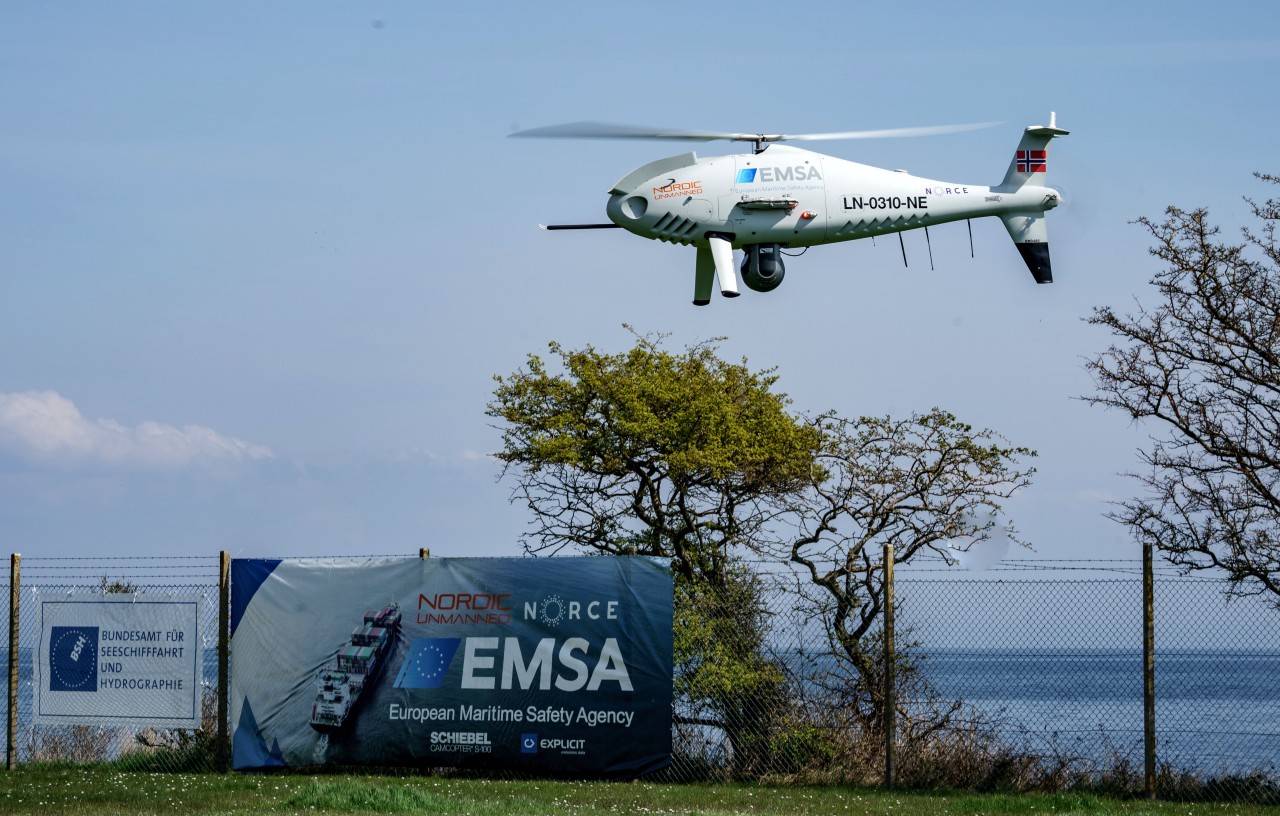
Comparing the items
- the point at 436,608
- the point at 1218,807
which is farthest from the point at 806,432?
the point at 1218,807

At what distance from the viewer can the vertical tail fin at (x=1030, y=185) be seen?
14703 mm

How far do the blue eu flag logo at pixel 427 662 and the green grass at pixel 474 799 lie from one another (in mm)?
922

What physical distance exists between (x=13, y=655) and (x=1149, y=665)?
416 inches

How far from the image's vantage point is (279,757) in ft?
45.5

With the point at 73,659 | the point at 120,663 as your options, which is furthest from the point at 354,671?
the point at 73,659

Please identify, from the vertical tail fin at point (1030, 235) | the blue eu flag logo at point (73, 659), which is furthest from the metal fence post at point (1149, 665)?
the blue eu flag logo at point (73, 659)

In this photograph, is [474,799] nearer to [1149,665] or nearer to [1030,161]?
[1149,665]

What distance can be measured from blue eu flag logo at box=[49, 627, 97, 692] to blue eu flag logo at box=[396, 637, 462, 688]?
3.29 metres

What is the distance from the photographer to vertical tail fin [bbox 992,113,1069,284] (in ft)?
48.2

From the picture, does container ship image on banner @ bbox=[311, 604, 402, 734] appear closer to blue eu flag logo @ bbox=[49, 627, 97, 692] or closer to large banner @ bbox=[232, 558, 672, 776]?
large banner @ bbox=[232, 558, 672, 776]

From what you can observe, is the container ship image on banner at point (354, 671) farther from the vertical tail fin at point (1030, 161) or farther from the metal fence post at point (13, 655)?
the vertical tail fin at point (1030, 161)

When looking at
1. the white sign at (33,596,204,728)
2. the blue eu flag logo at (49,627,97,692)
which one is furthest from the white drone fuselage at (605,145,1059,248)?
the blue eu flag logo at (49,627,97,692)

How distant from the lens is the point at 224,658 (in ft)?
46.1

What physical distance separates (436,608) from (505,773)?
5.66 ft
